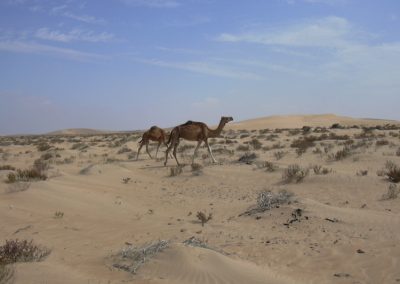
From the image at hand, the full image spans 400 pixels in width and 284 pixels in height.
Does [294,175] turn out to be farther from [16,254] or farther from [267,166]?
[16,254]

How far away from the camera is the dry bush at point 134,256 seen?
21.6ft

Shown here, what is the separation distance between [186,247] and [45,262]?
1.83 m

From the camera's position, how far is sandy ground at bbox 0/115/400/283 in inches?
255

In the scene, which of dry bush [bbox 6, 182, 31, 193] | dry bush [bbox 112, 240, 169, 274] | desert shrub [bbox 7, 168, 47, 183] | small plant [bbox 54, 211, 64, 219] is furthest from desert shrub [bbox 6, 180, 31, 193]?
dry bush [bbox 112, 240, 169, 274]

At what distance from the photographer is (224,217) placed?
34.8ft

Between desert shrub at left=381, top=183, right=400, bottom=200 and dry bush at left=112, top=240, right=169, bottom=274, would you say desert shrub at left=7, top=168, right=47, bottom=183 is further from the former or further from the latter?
desert shrub at left=381, top=183, right=400, bottom=200

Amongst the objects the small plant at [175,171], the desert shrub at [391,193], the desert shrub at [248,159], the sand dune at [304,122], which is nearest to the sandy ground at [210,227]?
the desert shrub at [391,193]

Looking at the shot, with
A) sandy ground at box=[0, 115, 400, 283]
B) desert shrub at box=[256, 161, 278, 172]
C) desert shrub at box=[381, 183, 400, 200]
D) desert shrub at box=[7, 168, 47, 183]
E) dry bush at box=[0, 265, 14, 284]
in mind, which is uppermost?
desert shrub at box=[7, 168, 47, 183]

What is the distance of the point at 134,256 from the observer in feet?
22.6

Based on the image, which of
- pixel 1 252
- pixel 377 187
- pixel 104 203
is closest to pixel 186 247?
pixel 1 252

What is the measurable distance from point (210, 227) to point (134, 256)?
112 inches

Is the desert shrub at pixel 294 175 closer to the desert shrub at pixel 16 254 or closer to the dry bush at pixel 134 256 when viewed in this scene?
the dry bush at pixel 134 256

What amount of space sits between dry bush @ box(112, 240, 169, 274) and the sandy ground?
0.31ft

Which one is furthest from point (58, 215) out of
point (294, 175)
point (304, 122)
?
point (304, 122)
